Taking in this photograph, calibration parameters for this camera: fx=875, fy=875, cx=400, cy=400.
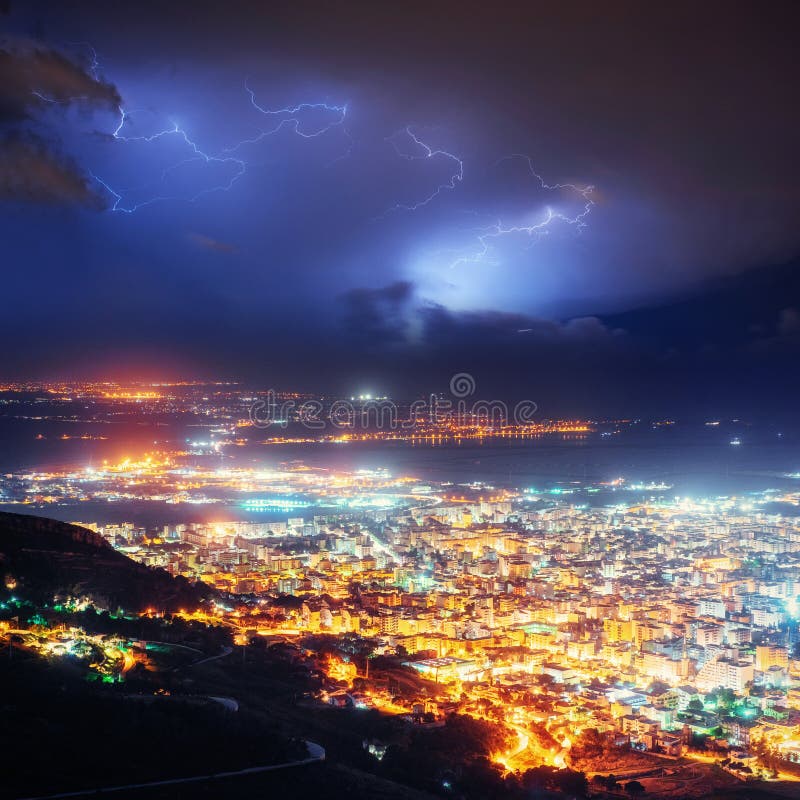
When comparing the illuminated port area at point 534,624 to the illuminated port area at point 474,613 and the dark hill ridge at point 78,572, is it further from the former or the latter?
the dark hill ridge at point 78,572

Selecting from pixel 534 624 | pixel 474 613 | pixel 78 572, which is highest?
pixel 78 572

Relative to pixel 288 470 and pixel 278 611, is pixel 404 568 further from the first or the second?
pixel 288 470

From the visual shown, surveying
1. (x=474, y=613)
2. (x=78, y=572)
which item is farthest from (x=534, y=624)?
(x=78, y=572)

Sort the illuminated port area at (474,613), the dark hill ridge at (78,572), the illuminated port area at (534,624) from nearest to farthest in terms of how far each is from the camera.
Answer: the illuminated port area at (474,613)
the illuminated port area at (534,624)
the dark hill ridge at (78,572)

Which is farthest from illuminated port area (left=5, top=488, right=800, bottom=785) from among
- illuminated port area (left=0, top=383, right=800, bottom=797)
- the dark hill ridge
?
the dark hill ridge

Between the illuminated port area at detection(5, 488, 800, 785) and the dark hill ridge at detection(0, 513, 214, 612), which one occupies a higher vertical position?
the dark hill ridge at detection(0, 513, 214, 612)

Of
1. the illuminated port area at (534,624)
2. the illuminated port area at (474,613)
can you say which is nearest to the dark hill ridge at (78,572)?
the illuminated port area at (474,613)

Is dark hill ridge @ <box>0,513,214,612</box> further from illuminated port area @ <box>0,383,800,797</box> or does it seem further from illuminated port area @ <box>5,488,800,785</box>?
illuminated port area @ <box>5,488,800,785</box>

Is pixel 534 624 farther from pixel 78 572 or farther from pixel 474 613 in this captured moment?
pixel 78 572
